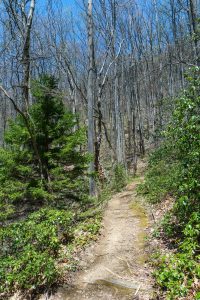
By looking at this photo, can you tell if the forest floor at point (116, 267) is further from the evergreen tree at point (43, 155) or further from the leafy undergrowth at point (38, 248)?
the evergreen tree at point (43, 155)

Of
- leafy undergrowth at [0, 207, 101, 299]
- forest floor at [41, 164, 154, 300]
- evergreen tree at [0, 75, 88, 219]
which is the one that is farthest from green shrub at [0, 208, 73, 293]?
evergreen tree at [0, 75, 88, 219]

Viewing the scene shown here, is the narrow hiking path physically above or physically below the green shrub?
below

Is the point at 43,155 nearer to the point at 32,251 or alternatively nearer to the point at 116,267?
the point at 32,251

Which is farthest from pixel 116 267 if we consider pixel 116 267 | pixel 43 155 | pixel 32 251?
pixel 43 155

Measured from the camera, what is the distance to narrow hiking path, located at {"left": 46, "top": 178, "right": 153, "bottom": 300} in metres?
4.96

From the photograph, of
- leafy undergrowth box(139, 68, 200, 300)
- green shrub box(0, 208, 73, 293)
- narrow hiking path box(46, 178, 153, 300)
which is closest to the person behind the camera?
leafy undergrowth box(139, 68, 200, 300)

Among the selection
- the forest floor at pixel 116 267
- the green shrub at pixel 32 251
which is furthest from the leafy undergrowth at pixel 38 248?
the forest floor at pixel 116 267

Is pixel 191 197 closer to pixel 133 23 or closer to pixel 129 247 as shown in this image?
pixel 129 247

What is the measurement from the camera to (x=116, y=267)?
5762 millimetres

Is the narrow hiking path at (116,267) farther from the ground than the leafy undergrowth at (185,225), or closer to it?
closer to it

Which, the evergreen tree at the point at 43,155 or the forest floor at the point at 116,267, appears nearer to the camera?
the forest floor at the point at 116,267

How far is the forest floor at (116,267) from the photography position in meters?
4.97

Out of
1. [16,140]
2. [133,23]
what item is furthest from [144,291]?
[133,23]

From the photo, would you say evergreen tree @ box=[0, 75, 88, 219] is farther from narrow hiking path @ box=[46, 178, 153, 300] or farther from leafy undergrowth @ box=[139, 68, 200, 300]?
leafy undergrowth @ box=[139, 68, 200, 300]
